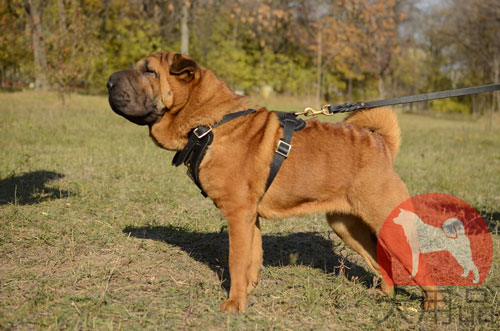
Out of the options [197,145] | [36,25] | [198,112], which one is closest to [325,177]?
[197,145]

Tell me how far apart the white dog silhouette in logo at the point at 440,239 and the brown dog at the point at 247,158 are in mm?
143

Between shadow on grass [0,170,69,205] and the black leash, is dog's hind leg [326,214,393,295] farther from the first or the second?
shadow on grass [0,170,69,205]

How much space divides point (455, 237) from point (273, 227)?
2372 millimetres

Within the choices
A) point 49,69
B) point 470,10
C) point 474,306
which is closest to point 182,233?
point 474,306

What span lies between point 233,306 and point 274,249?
171 cm

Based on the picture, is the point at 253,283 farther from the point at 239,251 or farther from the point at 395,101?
the point at 395,101

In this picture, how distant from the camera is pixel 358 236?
4012 mm

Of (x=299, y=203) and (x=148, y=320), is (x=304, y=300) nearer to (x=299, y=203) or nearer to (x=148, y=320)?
(x=299, y=203)

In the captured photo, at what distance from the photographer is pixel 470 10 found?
22922 mm

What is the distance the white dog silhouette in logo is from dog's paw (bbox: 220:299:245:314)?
1427 mm

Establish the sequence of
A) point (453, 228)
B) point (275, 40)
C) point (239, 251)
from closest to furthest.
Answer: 1. point (239, 251)
2. point (453, 228)
3. point (275, 40)

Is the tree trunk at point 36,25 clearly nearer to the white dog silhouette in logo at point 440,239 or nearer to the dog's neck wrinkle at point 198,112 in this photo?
the dog's neck wrinkle at point 198,112

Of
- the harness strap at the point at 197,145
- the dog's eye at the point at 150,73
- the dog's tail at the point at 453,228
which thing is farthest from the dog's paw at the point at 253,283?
the dog's tail at the point at 453,228

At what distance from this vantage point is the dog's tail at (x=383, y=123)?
12.3 ft
